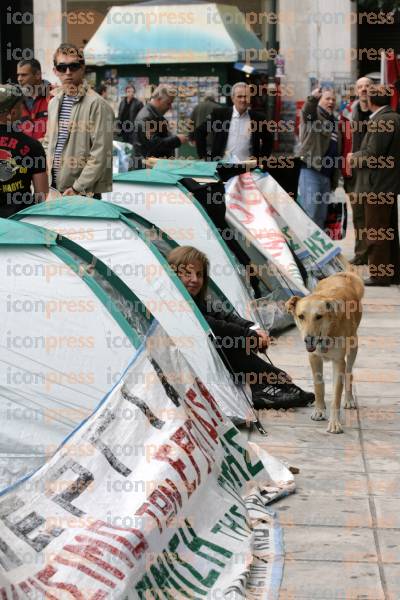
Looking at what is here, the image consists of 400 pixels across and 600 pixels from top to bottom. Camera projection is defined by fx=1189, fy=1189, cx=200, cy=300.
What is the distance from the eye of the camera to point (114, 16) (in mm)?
27234

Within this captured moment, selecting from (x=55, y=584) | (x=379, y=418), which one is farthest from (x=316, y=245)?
(x=55, y=584)

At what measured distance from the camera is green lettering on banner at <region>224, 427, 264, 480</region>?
5.70 m

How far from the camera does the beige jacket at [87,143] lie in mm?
8602

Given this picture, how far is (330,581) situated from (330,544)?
0.43m

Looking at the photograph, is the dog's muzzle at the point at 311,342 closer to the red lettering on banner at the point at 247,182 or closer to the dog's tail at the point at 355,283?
the dog's tail at the point at 355,283

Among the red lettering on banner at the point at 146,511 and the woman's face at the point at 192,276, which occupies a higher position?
the woman's face at the point at 192,276

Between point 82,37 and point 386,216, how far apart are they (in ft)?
76.6

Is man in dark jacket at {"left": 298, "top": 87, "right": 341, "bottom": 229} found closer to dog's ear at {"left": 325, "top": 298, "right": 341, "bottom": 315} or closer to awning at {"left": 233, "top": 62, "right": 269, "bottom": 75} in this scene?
dog's ear at {"left": 325, "top": 298, "right": 341, "bottom": 315}

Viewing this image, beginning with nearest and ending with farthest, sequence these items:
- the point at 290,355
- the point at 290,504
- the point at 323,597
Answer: the point at 323,597, the point at 290,504, the point at 290,355

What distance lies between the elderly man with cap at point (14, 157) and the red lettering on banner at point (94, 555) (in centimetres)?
353

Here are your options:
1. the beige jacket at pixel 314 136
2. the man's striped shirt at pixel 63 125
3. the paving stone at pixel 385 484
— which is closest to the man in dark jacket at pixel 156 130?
the beige jacket at pixel 314 136

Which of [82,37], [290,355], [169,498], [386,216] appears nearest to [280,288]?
[290,355]

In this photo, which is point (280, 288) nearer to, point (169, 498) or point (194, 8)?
point (169, 498)

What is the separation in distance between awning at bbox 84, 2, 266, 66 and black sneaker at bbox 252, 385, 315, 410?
767 inches
